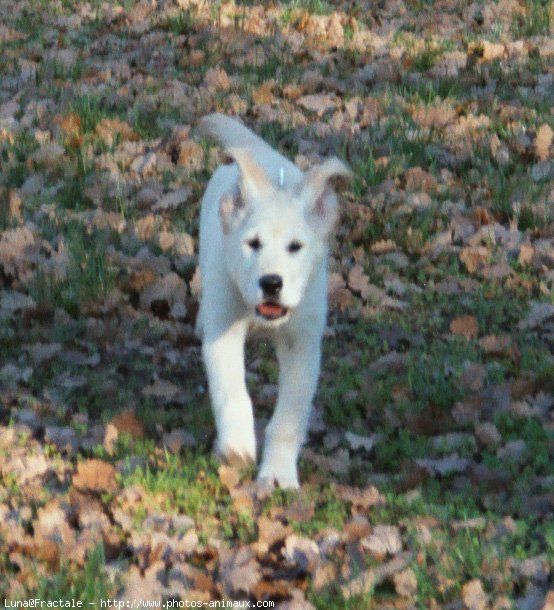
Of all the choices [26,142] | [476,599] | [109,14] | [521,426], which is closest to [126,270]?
[26,142]

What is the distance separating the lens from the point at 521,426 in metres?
5.48

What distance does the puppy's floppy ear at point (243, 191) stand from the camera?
5.22 meters

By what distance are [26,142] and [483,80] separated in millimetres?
3662

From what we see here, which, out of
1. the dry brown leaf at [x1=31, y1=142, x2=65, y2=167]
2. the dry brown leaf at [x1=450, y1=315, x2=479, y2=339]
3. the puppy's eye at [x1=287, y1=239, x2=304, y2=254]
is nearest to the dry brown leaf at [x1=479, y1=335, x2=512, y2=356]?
the dry brown leaf at [x1=450, y1=315, x2=479, y2=339]

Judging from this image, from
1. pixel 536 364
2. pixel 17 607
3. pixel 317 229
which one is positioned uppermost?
pixel 317 229

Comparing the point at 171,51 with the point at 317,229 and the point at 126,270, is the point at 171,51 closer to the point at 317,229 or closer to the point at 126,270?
the point at 126,270

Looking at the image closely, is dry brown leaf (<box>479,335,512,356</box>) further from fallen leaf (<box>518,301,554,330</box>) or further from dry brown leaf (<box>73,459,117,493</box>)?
dry brown leaf (<box>73,459,117,493</box>)

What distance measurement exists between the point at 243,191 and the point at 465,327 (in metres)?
1.95

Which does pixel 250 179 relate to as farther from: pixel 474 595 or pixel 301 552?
pixel 474 595

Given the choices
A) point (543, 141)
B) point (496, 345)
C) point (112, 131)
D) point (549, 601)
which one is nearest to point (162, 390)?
point (496, 345)

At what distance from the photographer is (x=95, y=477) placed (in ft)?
15.9

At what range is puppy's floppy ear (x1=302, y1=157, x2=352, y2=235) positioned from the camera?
5.25 meters

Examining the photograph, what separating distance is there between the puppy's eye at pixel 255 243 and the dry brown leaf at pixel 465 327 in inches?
75.6

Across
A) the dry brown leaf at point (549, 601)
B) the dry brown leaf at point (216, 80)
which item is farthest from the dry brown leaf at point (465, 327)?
the dry brown leaf at point (216, 80)
